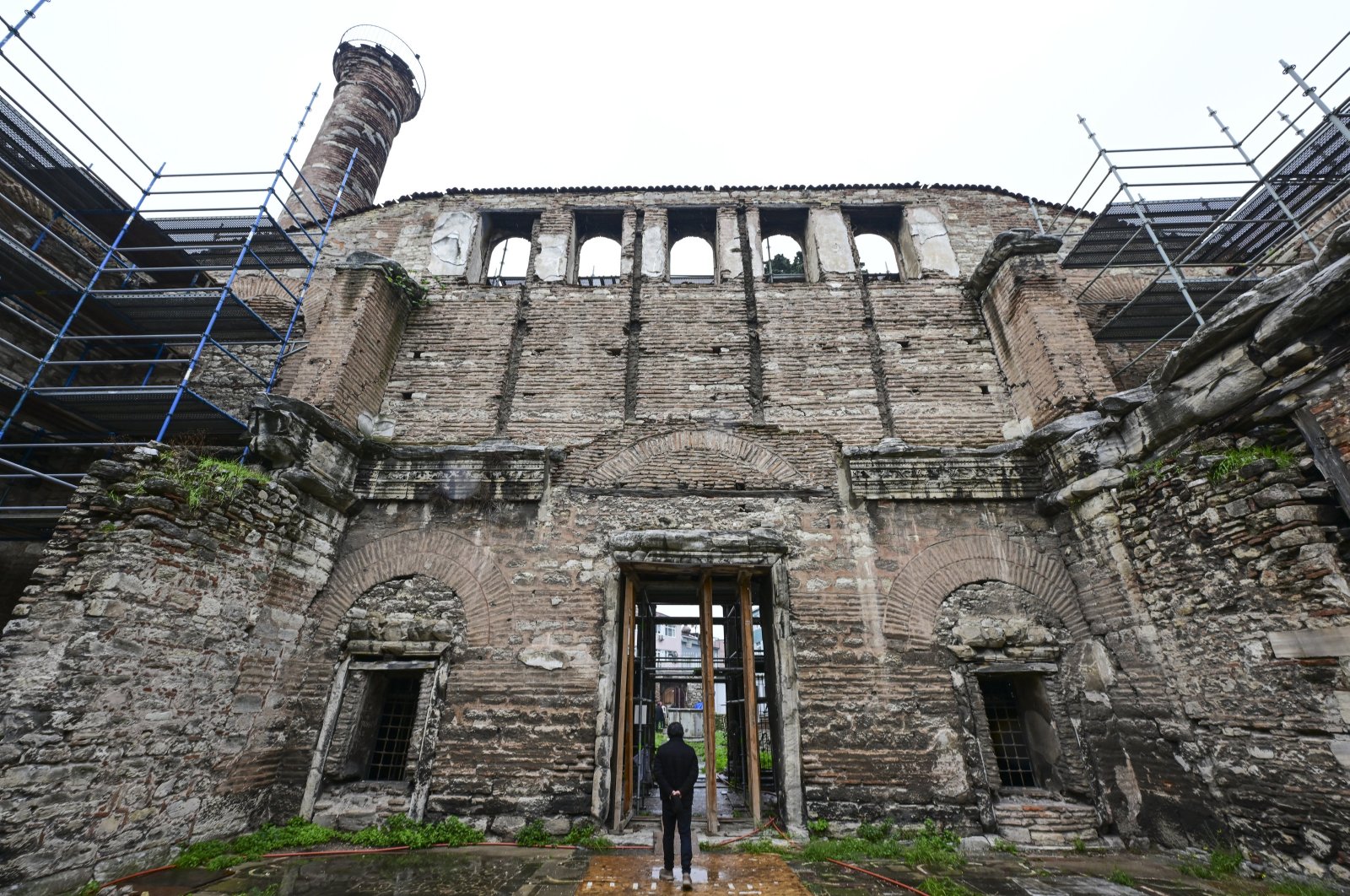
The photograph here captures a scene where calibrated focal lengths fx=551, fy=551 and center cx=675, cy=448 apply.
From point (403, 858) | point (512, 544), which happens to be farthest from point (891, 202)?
point (403, 858)

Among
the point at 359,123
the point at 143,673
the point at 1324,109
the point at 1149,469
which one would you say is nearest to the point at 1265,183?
the point at 1324,109

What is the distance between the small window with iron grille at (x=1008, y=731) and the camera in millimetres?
5902

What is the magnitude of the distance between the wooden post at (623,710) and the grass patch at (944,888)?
285 centimetres

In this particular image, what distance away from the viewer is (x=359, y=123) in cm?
1393

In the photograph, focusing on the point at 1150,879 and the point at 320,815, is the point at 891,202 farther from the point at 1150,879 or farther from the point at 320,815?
the point at 320,815

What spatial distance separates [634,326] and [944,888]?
7.10 m

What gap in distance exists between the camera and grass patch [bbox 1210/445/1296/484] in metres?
4.41

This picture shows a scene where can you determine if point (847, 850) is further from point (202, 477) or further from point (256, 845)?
point (202, 477)

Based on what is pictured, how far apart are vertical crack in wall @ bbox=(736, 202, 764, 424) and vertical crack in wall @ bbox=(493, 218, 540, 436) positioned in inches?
131

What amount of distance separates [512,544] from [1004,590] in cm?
561

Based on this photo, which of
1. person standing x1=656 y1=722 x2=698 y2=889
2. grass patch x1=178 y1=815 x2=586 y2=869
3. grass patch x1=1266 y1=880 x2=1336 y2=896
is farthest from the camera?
grass patch x1=178 y1=815 x2=586 y2=869

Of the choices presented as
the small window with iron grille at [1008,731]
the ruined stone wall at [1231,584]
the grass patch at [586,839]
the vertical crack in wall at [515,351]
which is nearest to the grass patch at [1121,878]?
the ruined stone wall at [1231,584]

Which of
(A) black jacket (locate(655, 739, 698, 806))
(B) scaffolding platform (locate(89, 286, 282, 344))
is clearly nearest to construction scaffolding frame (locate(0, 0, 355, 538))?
(B) scaffolding platform (locate(89, 286, 282, 344))

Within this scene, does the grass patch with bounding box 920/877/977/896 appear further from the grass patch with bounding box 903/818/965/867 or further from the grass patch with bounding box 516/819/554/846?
the grass patch with bounding box 516/819/554/846
